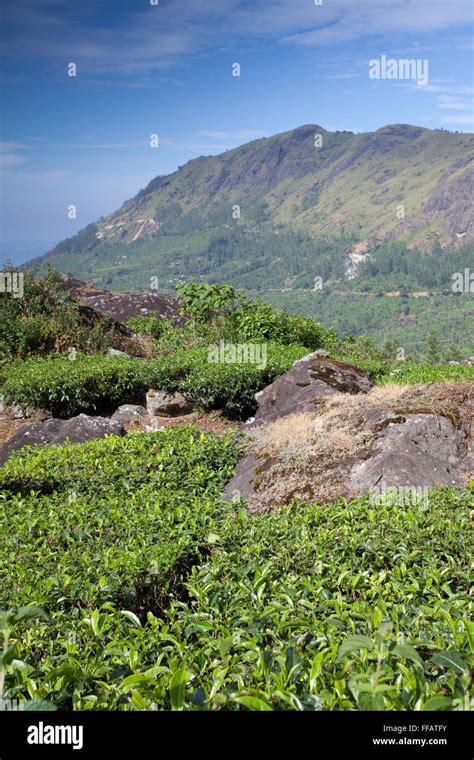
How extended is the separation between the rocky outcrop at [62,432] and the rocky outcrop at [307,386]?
8.22 feet

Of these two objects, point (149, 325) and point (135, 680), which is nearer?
point (135, 680)

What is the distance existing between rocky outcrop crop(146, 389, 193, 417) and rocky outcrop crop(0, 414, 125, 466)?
7.02 ft

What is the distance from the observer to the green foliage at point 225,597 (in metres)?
2.63

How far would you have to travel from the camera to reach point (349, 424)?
7.50 meters

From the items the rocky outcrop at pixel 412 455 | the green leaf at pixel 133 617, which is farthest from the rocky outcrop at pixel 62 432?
Answer: the green leaf at pixel 133 617

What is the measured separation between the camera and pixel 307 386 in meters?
10.2

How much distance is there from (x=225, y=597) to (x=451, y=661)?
1687 millimetres

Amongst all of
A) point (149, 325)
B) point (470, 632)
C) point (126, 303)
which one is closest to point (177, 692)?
point (470, 632)

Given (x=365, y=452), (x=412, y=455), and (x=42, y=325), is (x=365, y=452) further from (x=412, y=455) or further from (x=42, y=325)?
(x=42, y=325)

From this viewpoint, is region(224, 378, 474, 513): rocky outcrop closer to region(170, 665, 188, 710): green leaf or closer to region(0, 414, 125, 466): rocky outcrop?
region(0, 414, 125, 466): rocky outcrop

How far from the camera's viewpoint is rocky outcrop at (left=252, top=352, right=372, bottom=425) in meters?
9.87

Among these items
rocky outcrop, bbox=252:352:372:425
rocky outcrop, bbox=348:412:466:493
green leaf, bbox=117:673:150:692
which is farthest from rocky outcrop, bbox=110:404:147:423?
green leaf, bbox=117:673:150:692
